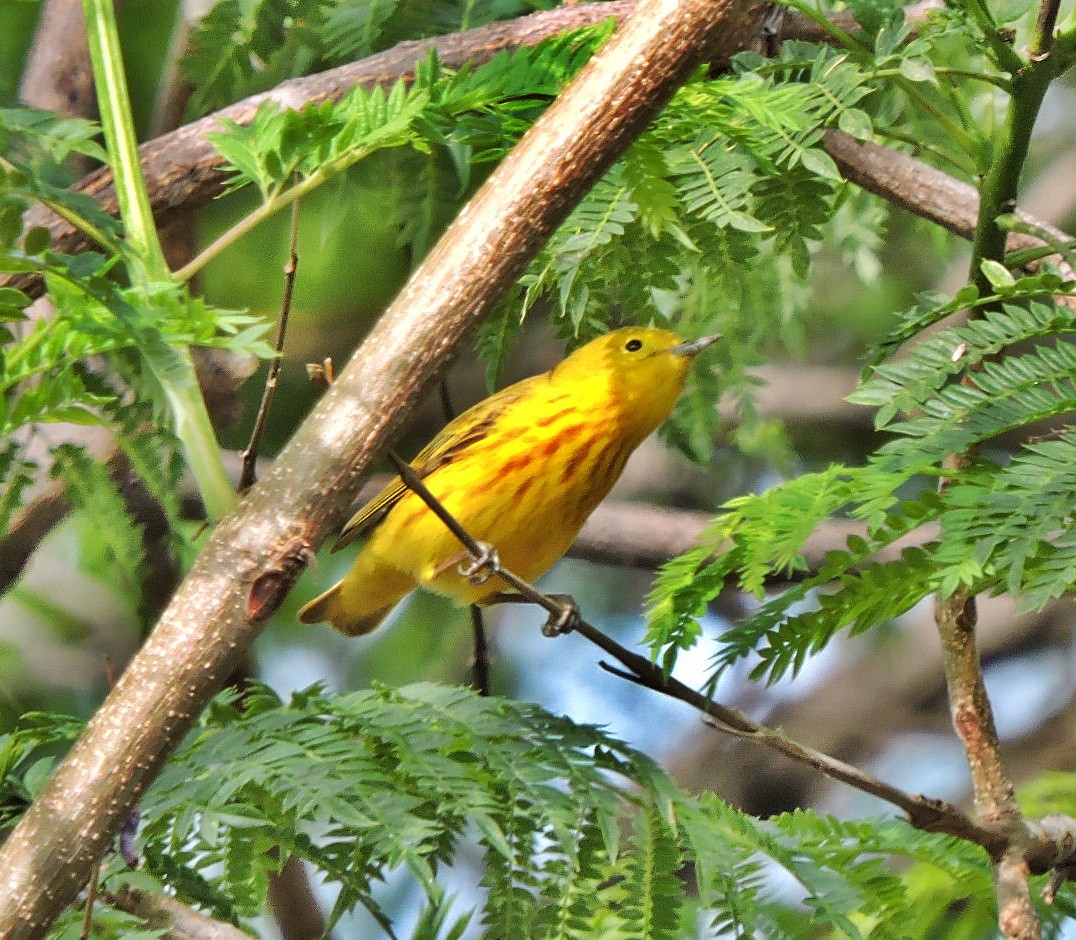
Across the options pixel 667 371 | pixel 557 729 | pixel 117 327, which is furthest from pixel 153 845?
pixel 667 371

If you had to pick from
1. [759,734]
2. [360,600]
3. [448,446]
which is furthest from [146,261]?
[360,600]

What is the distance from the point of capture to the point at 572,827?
129 cm

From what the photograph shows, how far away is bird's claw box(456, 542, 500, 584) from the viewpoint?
147 centimetres

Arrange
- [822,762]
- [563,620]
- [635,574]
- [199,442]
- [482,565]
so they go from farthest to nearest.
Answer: [635,574], [482,565], [563,620], [822,762], [199,442]

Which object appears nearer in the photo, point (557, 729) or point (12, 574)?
point (557, 729)

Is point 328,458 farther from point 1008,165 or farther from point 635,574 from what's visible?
point 635,574

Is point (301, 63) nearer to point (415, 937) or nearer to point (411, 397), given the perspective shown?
point (411, 397)

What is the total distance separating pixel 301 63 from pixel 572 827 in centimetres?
124

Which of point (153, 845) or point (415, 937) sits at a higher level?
point (153, 845)

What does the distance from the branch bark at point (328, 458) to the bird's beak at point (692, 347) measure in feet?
2.78

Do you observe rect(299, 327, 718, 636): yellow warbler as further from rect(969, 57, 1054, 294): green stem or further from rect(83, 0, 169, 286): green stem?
rect(83, 0, 169, 286): green stem

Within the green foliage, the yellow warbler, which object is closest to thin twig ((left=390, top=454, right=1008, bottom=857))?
the green foliage

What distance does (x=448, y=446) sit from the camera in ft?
6.89

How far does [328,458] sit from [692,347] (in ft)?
3.47
